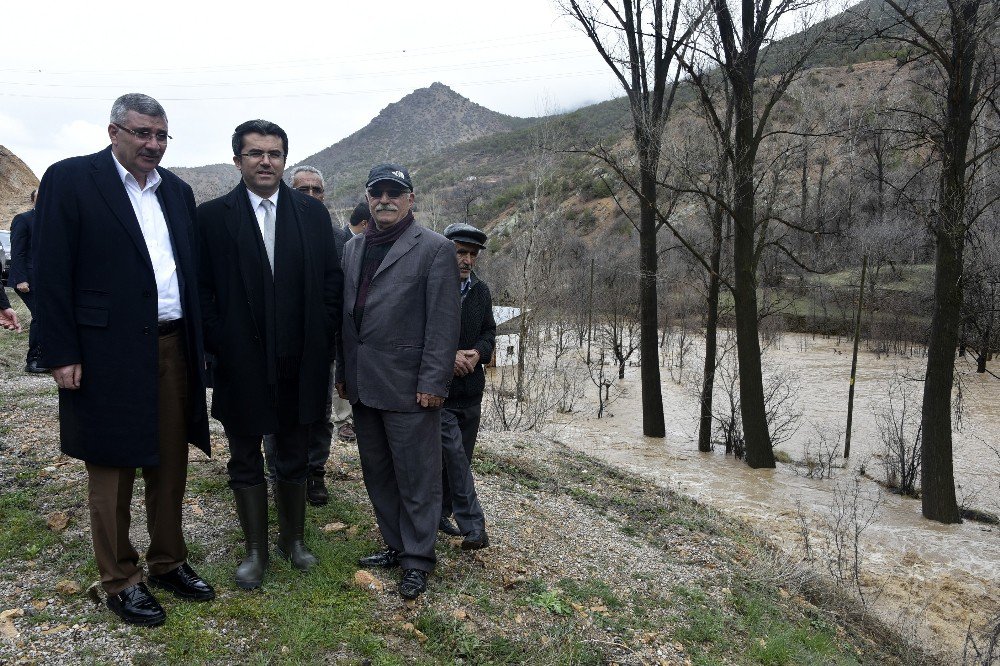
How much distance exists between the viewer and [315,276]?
10.7ft

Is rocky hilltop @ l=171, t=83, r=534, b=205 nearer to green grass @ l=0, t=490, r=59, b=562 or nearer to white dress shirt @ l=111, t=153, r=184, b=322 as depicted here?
green grass @ l=0, t=490, r=59, b=562

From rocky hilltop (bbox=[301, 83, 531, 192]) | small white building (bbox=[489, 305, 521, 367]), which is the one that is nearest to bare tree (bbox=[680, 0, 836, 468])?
small white building (bbox=[489, 305, 521, 367])

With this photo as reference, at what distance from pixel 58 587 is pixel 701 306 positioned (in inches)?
1160

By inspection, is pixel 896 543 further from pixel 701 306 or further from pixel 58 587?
pixel 701 306

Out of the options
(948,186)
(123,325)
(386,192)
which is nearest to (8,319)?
(123,325)

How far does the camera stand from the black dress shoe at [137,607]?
285 centimetres

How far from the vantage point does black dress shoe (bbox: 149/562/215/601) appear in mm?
3090

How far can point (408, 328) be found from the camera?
3.35m

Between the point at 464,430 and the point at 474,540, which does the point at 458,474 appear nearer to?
the point at 464,430

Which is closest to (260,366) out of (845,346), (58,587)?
(58,587)

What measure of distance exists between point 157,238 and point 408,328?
3.98 ft

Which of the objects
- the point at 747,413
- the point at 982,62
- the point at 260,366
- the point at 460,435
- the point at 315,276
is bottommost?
the point at 747,413

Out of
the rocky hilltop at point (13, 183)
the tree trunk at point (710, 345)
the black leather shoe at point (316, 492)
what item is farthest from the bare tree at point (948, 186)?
the rocky hilltop at point (13, 183)

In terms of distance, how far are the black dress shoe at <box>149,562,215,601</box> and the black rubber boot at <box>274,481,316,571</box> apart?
0.47m
